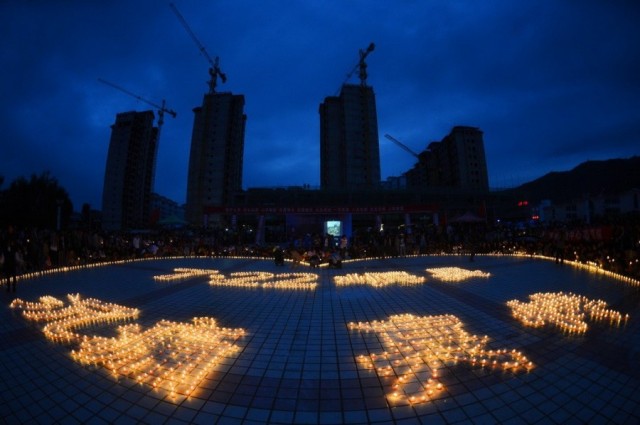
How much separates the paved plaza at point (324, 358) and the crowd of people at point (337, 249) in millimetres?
4518

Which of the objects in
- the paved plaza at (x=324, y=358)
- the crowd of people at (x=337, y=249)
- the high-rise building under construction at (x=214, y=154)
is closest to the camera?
the paved plaza at (x=324, y=358)

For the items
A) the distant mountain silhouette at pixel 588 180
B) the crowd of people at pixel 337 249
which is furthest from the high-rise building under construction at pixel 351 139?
the distant mountain silhouette at pixel 588 180

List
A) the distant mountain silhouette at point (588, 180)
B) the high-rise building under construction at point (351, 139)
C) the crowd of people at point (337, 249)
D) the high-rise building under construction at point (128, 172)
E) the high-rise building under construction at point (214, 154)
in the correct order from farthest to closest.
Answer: the distant mountain silhouette at point (588, 180)
the high-rise building under construction at point (128, 172)
the high-rise building under construction at point (351, 139)
the high-rise building under construction at point (214, 154)
the crowd of people at point (337, 249)

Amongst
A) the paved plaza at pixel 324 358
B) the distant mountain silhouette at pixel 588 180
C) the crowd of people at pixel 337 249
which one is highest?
the distant mountain silhouette at pixel 588 180

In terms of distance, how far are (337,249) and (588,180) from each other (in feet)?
437

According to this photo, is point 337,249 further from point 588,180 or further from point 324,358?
point 588,180

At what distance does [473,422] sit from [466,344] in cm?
226

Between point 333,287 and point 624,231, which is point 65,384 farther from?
point 624,231

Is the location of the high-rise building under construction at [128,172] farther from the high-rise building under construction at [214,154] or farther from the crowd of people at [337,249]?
the crowd of people at [337,249]

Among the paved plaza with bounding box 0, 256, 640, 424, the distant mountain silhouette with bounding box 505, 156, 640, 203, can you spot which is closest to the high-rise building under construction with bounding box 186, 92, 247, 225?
the paved plaza with bounding box 0, 256, 640, 424

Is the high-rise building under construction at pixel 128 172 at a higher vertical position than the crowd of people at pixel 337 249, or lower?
higher

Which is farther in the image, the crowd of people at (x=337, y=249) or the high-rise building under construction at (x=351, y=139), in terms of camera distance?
the high-rise building under construction at (x=351, y=139)

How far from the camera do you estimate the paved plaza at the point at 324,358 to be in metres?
3.49

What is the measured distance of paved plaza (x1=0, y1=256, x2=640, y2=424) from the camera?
349 centimetres
